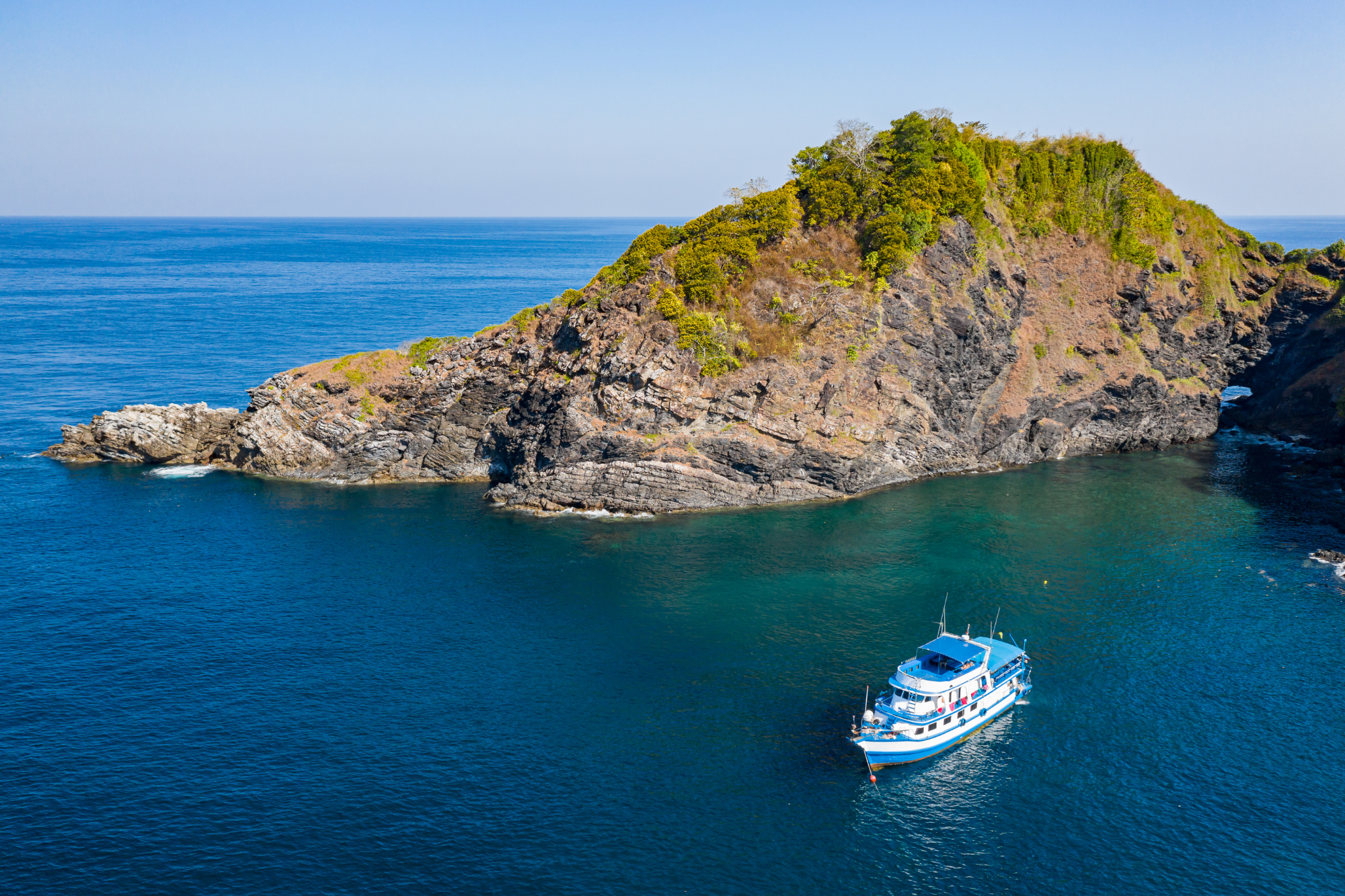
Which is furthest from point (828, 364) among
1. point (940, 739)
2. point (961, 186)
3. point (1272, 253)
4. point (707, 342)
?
point (1272, 253)

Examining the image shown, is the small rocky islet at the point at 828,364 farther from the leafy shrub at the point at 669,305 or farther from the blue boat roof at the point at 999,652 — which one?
the blue boat roof at the point at 999,652

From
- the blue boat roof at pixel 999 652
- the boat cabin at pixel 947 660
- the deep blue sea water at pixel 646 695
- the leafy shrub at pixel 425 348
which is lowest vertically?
the deep blue sea water at pixel 646 695

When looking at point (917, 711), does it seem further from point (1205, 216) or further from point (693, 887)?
point (1205, 216)

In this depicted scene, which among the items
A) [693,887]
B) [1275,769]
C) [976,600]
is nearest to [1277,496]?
[976,600]

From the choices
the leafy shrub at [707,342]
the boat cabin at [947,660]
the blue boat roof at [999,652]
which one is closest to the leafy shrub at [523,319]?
the leafy shrub at [707,342]

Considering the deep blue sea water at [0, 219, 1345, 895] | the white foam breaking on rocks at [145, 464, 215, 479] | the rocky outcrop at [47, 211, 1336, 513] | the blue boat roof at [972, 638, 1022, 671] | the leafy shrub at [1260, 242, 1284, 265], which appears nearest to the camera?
the deep blue sea water at [0, 219, 1345, 895]

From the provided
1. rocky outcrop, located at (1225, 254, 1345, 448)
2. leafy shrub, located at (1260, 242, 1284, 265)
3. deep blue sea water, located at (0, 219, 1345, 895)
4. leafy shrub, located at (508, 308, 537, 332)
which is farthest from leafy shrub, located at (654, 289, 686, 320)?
leafy shrub, located at (1260, 242, 1284, 265)

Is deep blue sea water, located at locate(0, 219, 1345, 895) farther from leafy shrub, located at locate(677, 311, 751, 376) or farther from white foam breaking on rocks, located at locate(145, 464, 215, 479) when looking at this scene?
leafy shrub, located at locate(677, 311, 751, 376)
